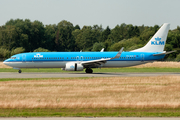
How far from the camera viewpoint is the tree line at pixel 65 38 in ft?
362

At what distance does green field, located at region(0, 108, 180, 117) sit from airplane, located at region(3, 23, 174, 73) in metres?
27.6

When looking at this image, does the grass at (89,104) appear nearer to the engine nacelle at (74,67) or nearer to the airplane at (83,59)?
the engine nacelle at (74,67)

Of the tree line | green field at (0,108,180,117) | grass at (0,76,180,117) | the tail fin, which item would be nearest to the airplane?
the tail fin

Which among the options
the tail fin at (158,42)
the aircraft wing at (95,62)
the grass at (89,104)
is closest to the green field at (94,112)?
the grass at (89,104)

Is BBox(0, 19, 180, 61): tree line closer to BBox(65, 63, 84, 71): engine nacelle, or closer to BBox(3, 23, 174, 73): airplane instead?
BBox(3, 23, 174, 73): airplane

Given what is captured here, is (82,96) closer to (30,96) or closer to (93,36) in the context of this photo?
(30,96)

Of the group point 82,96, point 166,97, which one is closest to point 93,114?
point 82,96

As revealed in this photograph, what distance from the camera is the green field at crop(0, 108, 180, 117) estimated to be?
12.9 metres

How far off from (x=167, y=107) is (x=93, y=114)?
465cm

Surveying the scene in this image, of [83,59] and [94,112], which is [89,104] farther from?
[83,59]

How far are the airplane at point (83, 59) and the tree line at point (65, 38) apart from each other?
52.7 meters

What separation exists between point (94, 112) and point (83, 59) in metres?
31.2

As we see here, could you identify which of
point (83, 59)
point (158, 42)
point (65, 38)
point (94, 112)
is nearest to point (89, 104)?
point (94, 112)

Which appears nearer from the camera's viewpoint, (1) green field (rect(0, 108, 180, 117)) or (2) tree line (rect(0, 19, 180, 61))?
(1) green field (rect(0, 108, 180, 117))
